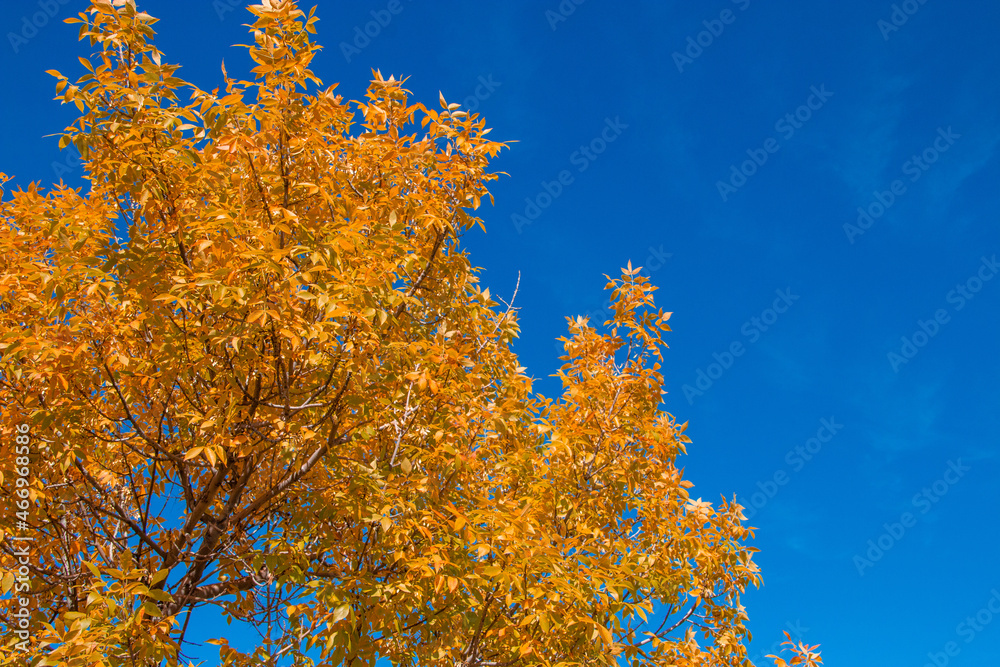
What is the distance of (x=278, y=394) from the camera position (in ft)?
14.4

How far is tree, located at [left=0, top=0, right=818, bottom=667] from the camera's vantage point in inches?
147

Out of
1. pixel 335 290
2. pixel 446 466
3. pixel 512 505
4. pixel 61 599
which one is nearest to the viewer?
pixel 335 290

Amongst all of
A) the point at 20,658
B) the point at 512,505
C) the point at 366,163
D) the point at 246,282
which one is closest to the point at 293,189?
→ the point at 366,163

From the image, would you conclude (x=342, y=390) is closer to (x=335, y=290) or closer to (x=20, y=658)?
(x=335, y=290)

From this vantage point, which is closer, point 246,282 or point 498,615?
point 246,282

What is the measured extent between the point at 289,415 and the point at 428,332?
1.29 metres

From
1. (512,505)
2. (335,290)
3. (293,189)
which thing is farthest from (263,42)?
(512,505)

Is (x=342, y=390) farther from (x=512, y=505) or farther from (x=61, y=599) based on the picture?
(x=61, y=599)

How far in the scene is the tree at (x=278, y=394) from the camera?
3729 millimetres

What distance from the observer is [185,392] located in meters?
4.30

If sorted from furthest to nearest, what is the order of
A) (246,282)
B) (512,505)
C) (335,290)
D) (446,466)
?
(446,466)
(512,505)
(246,282)
(335,290)

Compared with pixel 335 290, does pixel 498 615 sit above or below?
below

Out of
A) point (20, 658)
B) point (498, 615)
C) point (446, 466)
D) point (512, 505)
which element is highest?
point (446, 466)

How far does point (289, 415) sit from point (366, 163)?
6.23ft
